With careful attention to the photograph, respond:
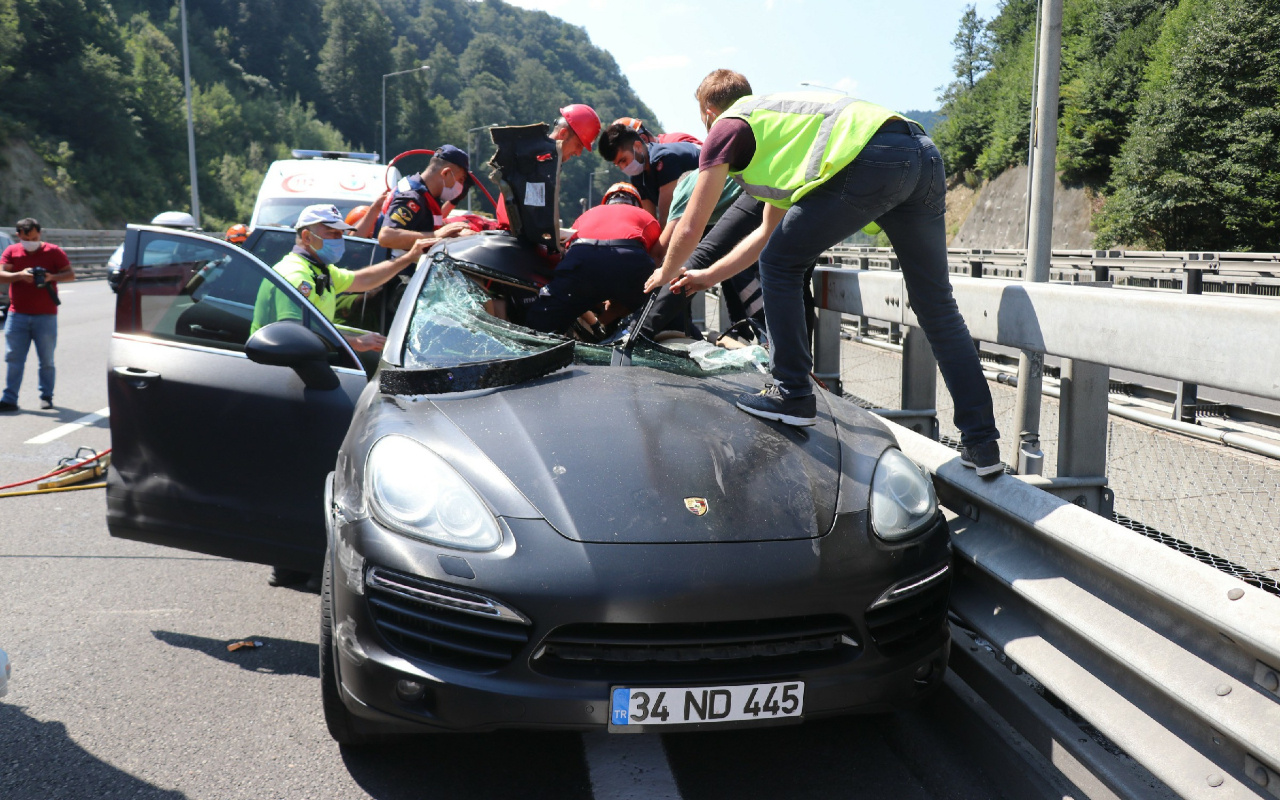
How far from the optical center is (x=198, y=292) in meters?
4.42

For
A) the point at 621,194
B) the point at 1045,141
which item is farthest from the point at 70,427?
the point at 1045,141

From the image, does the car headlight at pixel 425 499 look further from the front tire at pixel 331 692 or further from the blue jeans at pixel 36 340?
the blue jeans at pixel 36 340

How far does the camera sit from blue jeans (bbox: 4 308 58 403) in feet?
33.9

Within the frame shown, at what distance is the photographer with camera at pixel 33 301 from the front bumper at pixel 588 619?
29.6 feet

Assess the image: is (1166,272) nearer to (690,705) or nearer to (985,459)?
(985,459)

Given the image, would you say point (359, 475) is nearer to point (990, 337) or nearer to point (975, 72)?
point (990, 337)

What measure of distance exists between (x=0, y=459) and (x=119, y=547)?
305 centimetres

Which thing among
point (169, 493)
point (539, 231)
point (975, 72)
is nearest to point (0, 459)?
point (169, 493)

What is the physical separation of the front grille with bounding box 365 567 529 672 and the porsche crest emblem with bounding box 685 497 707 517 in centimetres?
52

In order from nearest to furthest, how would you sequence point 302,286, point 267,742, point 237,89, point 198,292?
point 267,742, point 198,292, point 302,286, point 237,89

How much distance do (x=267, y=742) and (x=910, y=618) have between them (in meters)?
1.89

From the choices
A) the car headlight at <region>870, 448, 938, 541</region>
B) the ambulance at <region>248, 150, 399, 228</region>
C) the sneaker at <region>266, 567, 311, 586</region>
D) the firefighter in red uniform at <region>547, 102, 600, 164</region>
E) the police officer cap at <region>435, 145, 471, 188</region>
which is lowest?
the sneaker at <region>266, 567, 311, 586</region>

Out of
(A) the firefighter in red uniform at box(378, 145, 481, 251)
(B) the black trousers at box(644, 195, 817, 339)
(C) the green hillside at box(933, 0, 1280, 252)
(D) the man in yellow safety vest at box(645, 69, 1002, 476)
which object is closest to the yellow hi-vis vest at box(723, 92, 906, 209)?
(D) the man in yellow safety vest at box(645, 69, 1002, 476)

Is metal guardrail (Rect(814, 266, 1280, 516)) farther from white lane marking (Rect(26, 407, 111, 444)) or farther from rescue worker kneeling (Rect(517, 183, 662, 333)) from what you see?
white lane marking (Rect(26, 407, 111, 444))
